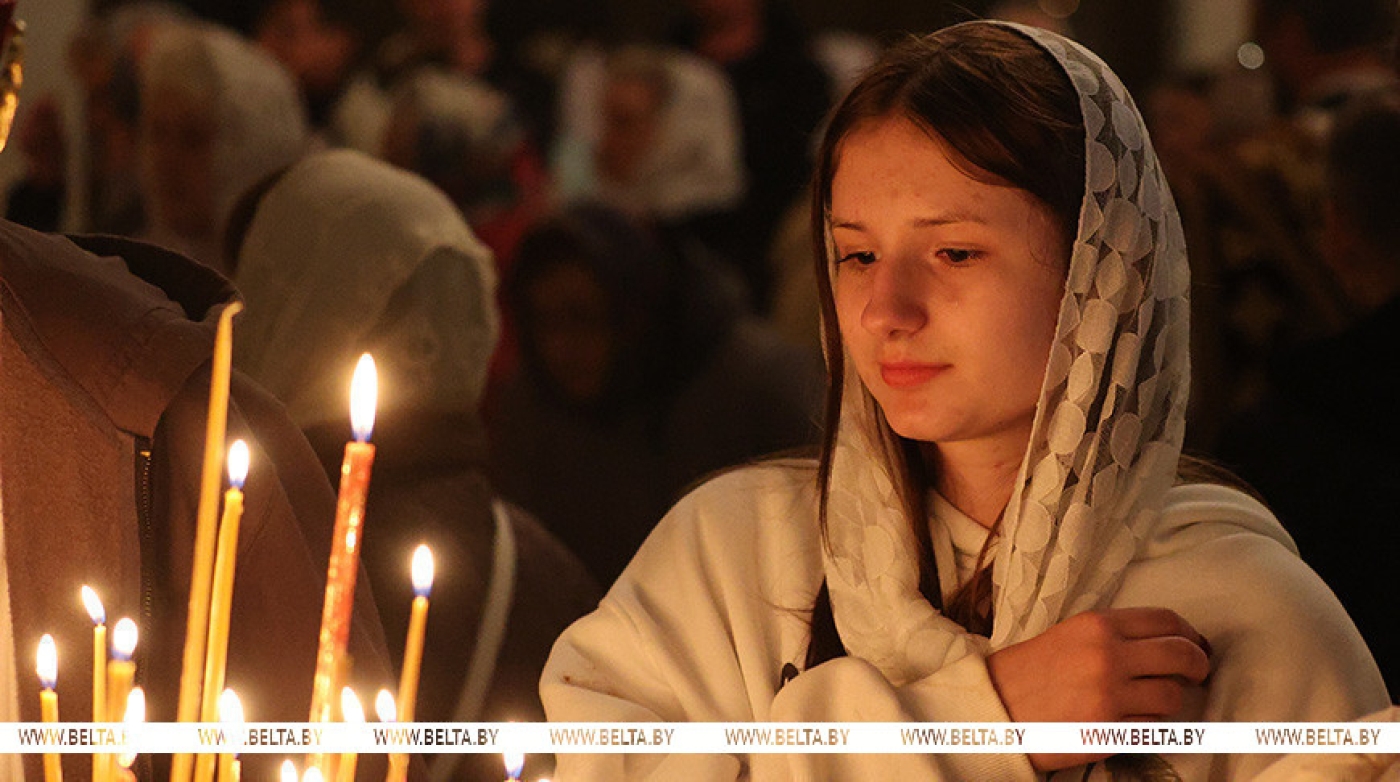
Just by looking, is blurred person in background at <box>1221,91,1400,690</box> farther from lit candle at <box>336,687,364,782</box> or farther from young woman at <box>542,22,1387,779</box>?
lit candle at <box>336,687,364,782</box>

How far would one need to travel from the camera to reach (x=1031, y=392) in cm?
193

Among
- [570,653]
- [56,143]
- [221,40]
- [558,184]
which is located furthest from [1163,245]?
[558,184]

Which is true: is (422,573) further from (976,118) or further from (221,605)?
(976,118)

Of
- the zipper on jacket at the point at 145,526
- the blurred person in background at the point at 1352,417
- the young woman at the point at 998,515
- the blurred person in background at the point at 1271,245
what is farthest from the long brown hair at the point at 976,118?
the blurred person in background at the point at 1271,245

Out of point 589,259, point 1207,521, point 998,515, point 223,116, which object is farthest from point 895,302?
point 589,259

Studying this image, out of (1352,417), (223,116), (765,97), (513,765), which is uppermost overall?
(765,97)

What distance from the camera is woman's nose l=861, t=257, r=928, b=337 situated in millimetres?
1844

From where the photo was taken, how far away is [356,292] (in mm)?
2590

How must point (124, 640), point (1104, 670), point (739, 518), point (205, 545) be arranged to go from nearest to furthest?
point (205, 545), point (124, 640), point (1104, 670), point (739, 518)

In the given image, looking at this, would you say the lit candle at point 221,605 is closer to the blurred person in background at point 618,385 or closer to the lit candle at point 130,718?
the lit candle at point 130,718

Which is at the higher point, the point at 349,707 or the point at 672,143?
the point at 672,143

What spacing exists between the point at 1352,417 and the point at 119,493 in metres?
2.03

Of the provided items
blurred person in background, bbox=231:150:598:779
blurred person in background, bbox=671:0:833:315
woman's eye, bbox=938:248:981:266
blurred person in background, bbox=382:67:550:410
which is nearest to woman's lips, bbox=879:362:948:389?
woman's eye, bbox=938:248:981:266

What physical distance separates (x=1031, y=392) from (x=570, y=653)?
22.3 inches
